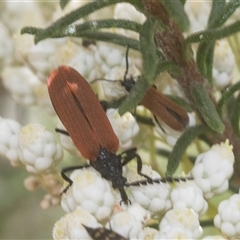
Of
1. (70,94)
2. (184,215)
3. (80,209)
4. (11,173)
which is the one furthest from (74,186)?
(11,173)

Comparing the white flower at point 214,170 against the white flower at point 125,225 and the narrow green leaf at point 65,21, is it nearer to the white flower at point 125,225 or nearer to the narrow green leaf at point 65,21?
the white flower at point 125,225

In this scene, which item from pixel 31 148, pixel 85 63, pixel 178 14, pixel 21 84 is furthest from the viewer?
pixel 21 84

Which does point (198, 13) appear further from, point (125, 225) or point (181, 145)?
point (125, 225)

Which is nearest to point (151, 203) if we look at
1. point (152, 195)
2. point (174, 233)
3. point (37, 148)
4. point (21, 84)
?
point (152, 195)

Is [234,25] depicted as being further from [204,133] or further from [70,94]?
[70,94]

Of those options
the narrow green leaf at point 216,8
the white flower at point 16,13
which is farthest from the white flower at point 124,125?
the white flower at point 16,13

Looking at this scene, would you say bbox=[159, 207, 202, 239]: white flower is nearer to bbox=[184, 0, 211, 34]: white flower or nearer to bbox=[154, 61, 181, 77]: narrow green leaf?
bbox=[154, 61, 181, 77]: narrow green leaf

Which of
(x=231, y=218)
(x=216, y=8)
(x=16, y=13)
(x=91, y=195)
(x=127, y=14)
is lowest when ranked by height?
(x=231, y=218)
